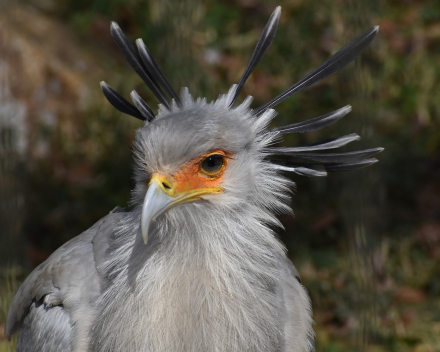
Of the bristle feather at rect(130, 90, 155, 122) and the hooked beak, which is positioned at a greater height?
the bristle feather at rect(130, 90, 155, 122)

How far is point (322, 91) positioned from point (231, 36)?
3.33 feet

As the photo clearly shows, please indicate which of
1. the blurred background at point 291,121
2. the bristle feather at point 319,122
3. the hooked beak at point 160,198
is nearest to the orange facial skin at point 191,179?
the hooked beak at point 160,198

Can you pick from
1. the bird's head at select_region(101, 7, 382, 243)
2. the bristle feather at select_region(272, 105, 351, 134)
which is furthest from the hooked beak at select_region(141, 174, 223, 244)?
the bristle feather at select_region(272, 105, 351, 134)

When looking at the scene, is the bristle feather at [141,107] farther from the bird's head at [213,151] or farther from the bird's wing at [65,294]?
the bird's wing at [65,294]

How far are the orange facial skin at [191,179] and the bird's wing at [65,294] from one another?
0.43m

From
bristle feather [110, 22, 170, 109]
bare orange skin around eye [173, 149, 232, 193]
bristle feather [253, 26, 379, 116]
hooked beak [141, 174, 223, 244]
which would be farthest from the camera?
bristle feather [110, 22, 170, 109]

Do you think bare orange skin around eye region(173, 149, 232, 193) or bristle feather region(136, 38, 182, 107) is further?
bristle feather region(136, 38, 182, 107)

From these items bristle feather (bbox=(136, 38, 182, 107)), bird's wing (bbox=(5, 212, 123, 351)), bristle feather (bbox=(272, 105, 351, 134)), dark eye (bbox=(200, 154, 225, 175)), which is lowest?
bird's wing (bbox=(5, 212, 123, 351))

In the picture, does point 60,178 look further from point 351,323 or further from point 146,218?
point 146,218

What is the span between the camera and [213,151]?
1694mm

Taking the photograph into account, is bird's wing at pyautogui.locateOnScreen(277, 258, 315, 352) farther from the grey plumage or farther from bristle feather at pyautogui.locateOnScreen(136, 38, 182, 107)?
bristle feather at pyautogui.locateOnScreen(136, 38, 182, 107)

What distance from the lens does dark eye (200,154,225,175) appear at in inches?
66.5

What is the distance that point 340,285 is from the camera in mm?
3395

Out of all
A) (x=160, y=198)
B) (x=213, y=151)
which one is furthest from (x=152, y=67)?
(x=160, y=198)
